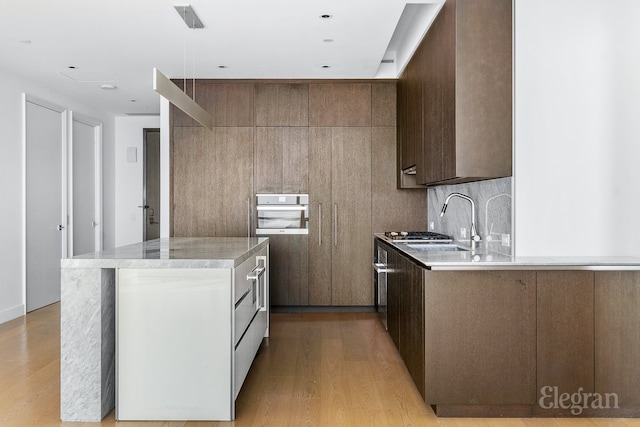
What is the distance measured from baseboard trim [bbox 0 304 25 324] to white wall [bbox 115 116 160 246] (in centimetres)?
233

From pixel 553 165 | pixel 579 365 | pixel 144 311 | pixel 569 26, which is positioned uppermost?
pixel 569 26

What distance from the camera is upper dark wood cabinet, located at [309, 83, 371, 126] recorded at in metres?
5.29

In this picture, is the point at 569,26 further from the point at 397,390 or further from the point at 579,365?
the point at 397,390

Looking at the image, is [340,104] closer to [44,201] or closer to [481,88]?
[481,88]

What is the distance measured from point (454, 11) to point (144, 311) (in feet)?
8.12

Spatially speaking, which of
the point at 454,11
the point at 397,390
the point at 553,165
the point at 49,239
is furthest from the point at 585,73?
the point at 49,239

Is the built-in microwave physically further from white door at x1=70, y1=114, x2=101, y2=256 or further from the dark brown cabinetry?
white door at x1=70, y1=114, x2=101, y2=256

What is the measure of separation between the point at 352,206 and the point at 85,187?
12.2ft

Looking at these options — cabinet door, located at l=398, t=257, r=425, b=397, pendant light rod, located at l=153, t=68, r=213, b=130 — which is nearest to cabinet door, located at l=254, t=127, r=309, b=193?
pendant light rod, located at l=153, t=68, r=213, b=130

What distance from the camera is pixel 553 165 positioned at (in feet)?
9.53

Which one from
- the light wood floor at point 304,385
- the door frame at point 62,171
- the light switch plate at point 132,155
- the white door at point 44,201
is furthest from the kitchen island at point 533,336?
the light switch plate at point 132,155

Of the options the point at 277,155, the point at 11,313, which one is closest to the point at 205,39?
the point at 277,155

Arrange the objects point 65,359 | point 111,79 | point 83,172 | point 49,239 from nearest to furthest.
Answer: point 65,359 < point 111,79 < point 49,239 < point 83,172

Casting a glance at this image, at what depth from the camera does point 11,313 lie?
198 inches
